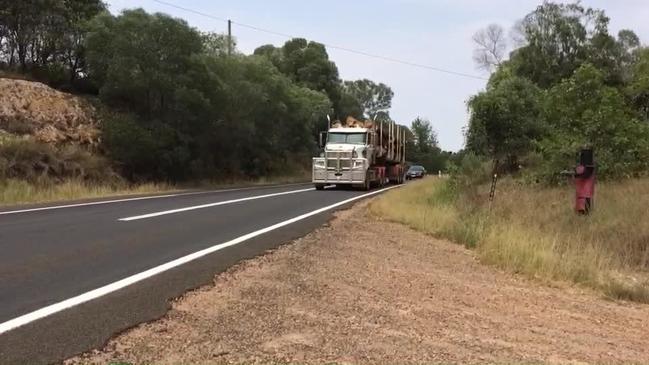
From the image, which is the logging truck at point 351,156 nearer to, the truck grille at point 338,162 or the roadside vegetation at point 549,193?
the truck grille at point 338,162

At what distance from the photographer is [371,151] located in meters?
35.6

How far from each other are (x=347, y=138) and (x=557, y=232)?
22226 millimetres

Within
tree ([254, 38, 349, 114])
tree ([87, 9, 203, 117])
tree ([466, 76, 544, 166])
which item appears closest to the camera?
Result: tree ([466, 76, 544, 166])

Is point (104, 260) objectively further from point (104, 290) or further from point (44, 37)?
point (44, 37)

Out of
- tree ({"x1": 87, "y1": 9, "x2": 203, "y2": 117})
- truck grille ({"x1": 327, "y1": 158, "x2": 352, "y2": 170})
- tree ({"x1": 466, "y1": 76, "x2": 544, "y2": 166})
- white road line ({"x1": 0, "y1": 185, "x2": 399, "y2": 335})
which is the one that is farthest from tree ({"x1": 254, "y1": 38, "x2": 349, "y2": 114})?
white road line ({"x1": 0, "y1": 185, "x2": 399, "y2": 335})

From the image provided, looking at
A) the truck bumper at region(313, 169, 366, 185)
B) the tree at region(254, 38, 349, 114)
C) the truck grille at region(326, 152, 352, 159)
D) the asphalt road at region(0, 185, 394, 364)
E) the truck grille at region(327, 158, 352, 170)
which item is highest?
the tree at region(254, 38, 349, 114)

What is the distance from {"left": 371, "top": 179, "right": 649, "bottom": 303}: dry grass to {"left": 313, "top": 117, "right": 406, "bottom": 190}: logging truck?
1443cm

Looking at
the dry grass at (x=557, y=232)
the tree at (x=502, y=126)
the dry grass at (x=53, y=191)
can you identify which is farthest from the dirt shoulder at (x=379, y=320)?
the tree at (x=502, y=126)

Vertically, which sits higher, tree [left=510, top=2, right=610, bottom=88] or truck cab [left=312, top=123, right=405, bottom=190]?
tree [left=510, top=2, right=610, bottom=88]

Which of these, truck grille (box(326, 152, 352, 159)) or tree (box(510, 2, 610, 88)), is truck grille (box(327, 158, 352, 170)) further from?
tree (box(510, 2, 610, 88))

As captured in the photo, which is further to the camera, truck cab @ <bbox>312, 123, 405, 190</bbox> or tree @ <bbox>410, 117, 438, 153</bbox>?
tree @ <bbox>410, 117, 438, 153</bbox>

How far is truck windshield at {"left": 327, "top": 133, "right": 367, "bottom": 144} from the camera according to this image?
114ft

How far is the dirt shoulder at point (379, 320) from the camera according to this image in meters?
5.51

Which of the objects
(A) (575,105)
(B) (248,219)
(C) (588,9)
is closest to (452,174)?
(A) (575,105)
